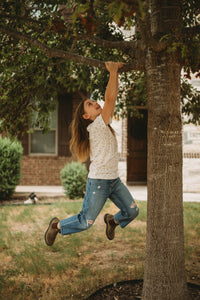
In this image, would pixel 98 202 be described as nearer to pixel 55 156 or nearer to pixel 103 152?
pixel 103 152

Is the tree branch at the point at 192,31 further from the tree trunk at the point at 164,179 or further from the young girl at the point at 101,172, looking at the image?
the young girl at the point at 101,172

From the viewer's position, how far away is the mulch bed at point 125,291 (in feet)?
10.2

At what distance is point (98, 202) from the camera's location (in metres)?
3.27

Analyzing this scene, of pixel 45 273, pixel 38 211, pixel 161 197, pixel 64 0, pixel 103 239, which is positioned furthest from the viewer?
pixel 38 211

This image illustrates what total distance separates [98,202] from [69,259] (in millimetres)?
1501

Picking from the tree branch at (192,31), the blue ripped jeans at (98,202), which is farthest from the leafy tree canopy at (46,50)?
the blue ripped jeans at (98,202)

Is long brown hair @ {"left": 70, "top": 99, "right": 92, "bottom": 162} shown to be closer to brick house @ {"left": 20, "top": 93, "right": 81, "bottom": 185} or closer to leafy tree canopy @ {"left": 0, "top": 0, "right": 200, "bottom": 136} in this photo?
leafy tree canopy @ {"left": 0, "top": 0, "right": 200, "bottom": 136}

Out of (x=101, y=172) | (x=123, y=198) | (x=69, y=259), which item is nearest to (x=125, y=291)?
(x=123, y=198)

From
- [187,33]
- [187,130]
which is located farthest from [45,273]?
[187,130]

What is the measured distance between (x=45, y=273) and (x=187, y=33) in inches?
120

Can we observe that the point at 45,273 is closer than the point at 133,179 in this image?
Yes

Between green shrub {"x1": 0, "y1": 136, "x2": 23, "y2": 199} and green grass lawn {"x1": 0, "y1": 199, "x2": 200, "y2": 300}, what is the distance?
2.28 m

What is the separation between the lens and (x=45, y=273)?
12.9 ft

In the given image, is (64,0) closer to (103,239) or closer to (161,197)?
(161,197)
